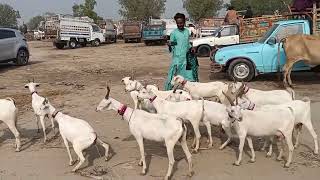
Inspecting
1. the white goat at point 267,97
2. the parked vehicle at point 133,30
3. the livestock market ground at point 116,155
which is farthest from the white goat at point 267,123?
the parked vehicle at point 133,30

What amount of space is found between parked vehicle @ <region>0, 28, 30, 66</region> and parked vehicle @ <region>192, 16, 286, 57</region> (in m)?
8.20

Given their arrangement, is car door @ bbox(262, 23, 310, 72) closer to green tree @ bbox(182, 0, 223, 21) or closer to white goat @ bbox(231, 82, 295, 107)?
white goat @ bbox(231, 82, 295, 107)

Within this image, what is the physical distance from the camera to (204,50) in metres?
22.4

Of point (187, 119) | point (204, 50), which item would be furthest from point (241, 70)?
point (204, 50)

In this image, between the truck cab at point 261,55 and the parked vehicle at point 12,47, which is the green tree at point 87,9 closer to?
the parked vehicle at point 12,47

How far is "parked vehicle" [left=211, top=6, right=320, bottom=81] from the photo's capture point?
13.2 meters

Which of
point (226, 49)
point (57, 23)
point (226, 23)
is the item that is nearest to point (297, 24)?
point (226, 49)

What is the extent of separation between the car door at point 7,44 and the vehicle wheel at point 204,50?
29.2ft

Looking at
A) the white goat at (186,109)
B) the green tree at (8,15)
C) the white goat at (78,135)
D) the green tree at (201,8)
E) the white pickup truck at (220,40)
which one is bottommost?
the white goat at (78,135)

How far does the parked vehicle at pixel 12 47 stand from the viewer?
19031 millimetres

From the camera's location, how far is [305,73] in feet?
50.5

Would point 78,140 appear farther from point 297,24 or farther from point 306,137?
point 297,24

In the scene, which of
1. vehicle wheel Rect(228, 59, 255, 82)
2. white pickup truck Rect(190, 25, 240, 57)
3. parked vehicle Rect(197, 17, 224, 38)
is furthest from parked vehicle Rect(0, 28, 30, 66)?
parked vehicle Rect(197, 17, 224, 38)

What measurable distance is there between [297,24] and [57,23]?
2210cm
